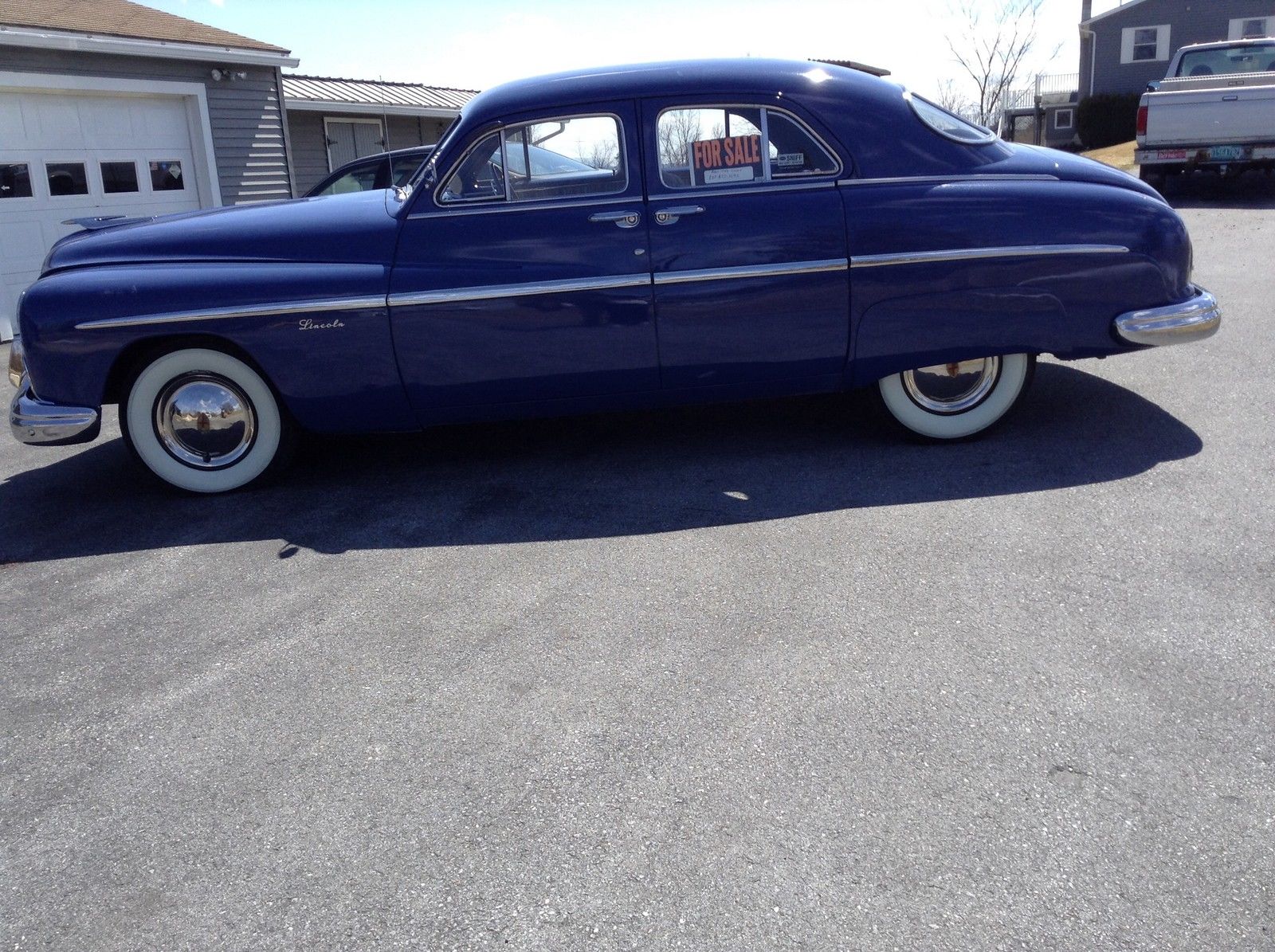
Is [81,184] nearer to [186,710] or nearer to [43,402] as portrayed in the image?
[43,402]

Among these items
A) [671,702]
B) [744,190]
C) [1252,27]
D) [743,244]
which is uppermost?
[1252,27]

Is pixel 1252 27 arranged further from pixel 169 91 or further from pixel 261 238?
pixel 261 238

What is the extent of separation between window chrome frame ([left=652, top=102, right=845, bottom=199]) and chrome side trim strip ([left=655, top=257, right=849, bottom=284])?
0.37m

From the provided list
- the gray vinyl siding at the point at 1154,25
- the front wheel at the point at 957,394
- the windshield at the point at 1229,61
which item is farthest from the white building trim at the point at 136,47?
the gray vinyl siding at the point at 1154,25

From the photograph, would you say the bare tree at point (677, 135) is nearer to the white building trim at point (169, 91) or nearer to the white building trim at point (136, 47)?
the white building trim at point (169, 91)

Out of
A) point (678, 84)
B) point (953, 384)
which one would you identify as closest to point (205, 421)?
point (678, 84)

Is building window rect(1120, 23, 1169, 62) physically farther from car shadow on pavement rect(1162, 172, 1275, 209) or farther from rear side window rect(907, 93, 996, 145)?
rear side window rect(907, 93, 996, 145)

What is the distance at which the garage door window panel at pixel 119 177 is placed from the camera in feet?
39.7

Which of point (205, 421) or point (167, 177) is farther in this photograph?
point (167, 177)

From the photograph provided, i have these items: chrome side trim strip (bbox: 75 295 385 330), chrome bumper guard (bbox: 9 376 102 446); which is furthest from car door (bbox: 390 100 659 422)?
chrome bumper guard (bbox: 9 376 102 446)

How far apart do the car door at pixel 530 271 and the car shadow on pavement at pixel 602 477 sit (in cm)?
48

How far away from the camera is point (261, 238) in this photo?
5199 millimetres

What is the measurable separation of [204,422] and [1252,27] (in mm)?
33957

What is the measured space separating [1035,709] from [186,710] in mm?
2431
